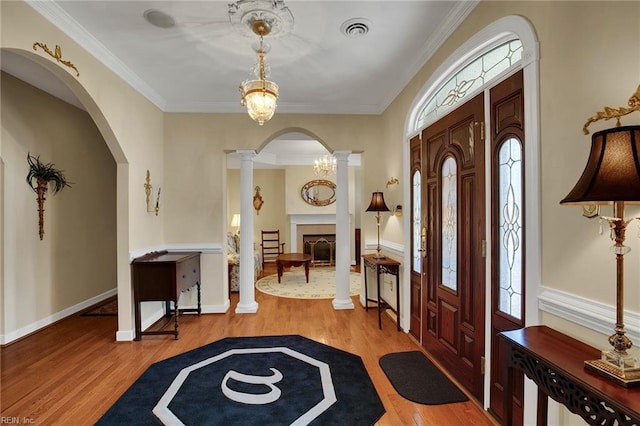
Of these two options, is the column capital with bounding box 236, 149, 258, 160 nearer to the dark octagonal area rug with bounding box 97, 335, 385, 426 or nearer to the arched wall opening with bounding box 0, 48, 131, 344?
the arched wall opening with bounding box 0, 48, 131, 344

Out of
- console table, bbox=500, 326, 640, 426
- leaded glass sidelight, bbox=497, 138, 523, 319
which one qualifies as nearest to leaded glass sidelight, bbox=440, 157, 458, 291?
leaded glass sidelight, bbox=497, 138, 523, 319

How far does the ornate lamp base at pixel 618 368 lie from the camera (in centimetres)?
105

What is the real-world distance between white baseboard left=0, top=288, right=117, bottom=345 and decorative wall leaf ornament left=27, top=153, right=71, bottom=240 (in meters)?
1.06

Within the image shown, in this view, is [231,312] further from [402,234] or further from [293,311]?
[402,234]

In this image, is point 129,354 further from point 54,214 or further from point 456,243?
point 456,243

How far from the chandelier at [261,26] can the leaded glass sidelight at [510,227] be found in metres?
1.73

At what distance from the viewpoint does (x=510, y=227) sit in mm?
2004

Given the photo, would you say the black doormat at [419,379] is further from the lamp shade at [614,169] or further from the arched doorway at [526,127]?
the lamp shade at [614,169]

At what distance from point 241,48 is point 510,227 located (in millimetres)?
2737

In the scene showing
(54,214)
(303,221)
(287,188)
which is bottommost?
(303,221)

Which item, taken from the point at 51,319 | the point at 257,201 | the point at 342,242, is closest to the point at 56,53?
the point at 51,319

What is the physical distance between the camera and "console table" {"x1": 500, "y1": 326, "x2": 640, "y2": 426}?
A: 3.27ft

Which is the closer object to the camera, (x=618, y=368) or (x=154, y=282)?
(x=618, y=368)

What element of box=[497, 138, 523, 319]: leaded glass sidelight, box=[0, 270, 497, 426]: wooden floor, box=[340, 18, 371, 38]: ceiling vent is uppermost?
box=[340, 18, 371, 38]: ceiling vent
